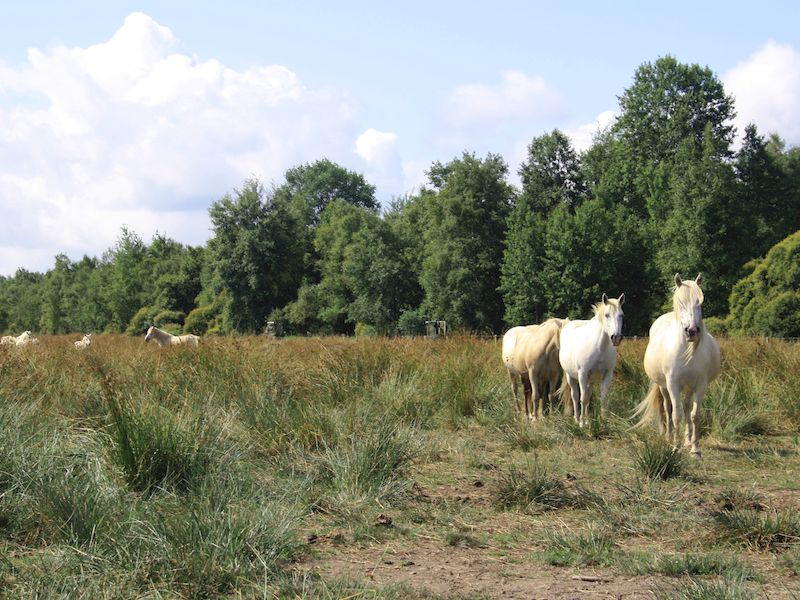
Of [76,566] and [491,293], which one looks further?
[491,293]

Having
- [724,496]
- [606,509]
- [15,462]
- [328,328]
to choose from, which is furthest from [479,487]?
[328,328]

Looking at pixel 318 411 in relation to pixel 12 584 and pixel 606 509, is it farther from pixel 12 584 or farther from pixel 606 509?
pixel 12 584

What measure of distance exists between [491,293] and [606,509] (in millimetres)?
42548

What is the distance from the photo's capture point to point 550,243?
43.2 meters

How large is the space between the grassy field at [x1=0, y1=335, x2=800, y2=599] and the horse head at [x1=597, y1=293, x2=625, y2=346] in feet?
3.37

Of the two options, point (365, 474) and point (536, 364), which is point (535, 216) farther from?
point (365, 474)

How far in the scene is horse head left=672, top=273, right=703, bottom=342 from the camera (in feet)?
29.6

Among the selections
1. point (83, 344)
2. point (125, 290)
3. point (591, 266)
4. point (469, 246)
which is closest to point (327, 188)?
point (125, 290)

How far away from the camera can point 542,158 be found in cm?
5072

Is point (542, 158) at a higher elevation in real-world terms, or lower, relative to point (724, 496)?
higher

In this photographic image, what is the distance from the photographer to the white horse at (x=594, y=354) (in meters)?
10.7

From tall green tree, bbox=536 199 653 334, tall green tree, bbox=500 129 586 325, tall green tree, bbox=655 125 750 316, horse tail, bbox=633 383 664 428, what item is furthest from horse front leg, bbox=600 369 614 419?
tall green tree, bbox=500 129 586 325

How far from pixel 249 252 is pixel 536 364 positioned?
46028 mm

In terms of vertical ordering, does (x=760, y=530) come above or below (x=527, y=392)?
below
